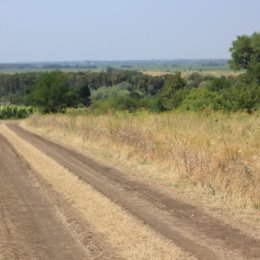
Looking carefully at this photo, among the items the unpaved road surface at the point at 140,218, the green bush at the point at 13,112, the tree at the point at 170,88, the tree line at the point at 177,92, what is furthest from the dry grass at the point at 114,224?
the green bush at the point at 13,112

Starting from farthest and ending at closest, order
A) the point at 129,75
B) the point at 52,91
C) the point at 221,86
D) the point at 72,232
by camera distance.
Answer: the point at 129,75
the point at 52,91
the point at 221,86
the point at 72,232

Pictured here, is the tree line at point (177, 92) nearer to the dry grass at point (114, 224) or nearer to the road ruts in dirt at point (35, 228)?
the dry grass at point (114, 224)

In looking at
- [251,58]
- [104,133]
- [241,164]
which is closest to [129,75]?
[251,58]

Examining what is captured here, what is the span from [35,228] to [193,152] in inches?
227

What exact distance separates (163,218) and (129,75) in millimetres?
158578

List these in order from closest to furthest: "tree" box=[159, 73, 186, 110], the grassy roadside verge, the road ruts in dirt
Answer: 1. the road ruts in dirt
2. the grassy roadside verge
3. "tree" box=[159, 73, 186, 110]

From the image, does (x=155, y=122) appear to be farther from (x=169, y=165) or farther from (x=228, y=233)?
(x=228, y=233)

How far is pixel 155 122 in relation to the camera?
20766 mm

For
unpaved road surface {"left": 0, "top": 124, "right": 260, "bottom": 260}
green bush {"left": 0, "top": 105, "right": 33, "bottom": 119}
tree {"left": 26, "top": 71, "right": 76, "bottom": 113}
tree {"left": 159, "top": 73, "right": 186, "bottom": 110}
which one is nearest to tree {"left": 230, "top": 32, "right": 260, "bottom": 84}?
tree {"left": 159, "top": 73, "right": 186, "bottom": 110}

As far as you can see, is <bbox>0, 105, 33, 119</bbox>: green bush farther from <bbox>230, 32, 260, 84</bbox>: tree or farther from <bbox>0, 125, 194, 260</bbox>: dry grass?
<bbox>0, 125, 194, 260</bbox>: dry grass

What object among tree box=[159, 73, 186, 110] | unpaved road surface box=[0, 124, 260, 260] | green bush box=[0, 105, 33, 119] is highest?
unpaved road surface box=[0, 124, 260, 260]

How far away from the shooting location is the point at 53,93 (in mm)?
65375

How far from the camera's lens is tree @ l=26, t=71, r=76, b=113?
214ft

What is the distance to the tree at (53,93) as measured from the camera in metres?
65.3
